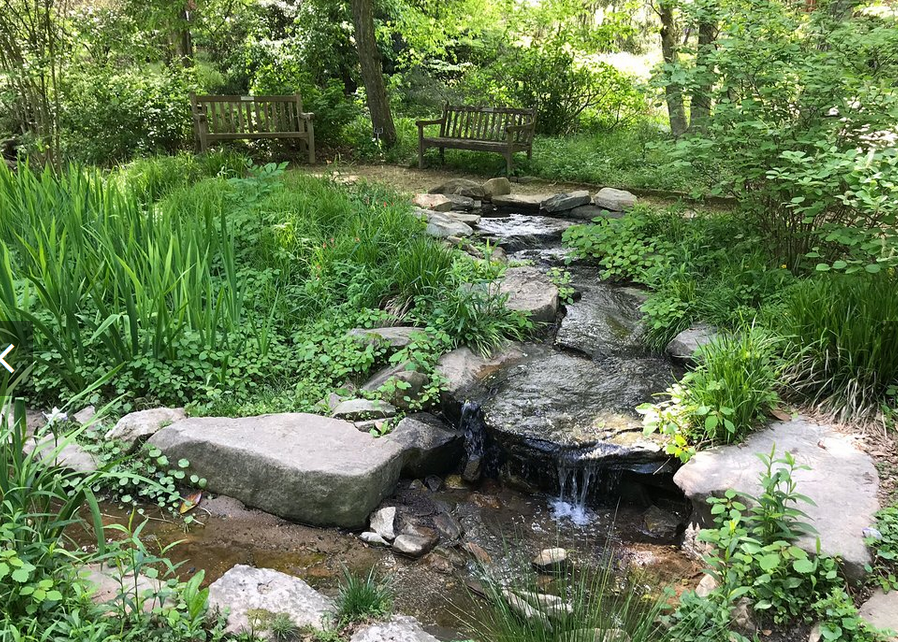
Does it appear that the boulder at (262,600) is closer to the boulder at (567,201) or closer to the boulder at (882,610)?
the boulder at (882,610)

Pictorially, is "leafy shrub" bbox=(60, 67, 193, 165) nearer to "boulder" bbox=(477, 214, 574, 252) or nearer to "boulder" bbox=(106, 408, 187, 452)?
"boulder" bbox=(477, 214, 574, 252)

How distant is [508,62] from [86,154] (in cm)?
654

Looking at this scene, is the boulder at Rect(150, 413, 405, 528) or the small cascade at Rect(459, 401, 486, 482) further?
the small cascade at Rect(459, 401, 486, 482)

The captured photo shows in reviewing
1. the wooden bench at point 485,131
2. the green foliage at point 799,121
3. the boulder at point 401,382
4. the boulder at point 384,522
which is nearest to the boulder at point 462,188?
the wooden bench at point 485,131

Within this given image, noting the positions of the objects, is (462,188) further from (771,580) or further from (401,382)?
(771,580)

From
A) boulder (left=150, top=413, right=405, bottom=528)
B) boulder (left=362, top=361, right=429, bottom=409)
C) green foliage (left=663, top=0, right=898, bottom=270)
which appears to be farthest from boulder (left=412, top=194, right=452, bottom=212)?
boulder (left=150, top=413, right=405, bottom=528)

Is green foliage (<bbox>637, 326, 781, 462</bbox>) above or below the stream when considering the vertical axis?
above

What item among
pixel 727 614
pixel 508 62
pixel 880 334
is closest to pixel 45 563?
pixel 727 614

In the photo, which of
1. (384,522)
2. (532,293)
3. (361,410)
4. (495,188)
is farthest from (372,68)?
(384,522)

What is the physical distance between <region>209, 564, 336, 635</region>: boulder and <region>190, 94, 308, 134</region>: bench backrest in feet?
25.2

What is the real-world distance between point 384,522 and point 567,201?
514 cm

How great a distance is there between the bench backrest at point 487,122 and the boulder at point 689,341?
5314 millimetres

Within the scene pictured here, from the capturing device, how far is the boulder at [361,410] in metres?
3.55

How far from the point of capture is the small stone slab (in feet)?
25.3
